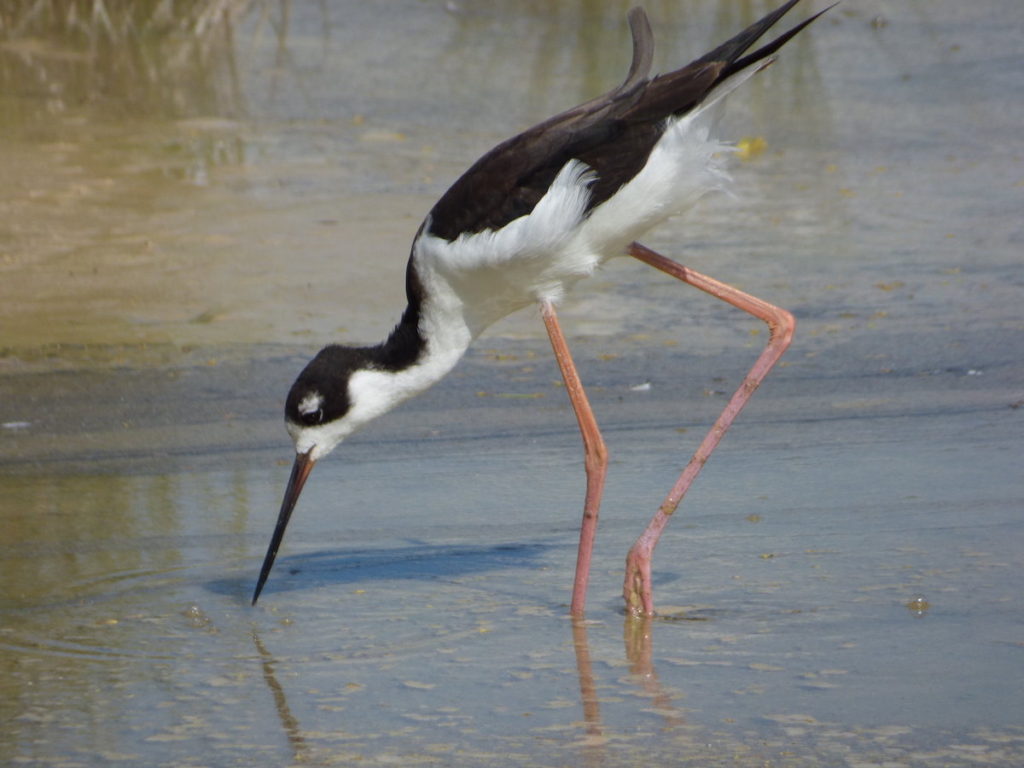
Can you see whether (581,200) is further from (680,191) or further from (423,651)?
(423,651)

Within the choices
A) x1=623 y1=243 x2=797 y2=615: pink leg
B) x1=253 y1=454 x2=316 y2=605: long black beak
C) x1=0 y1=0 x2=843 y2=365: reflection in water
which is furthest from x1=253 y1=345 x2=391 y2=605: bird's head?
x1=0 y1=0 x2=843 y2=365: reflection in water

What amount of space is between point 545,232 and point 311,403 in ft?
2.52

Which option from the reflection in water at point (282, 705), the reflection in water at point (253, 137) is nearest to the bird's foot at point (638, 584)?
the reflection in water at point (282, 705)

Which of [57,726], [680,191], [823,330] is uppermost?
[680,191]

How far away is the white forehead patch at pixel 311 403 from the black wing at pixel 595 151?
20.9 inches

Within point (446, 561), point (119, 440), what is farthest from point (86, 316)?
point (446, 561)

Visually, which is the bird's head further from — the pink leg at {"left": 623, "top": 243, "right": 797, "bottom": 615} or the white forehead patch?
the pink leg at {"left": 623, "top": 243, "right": 797, "bottom": 615}

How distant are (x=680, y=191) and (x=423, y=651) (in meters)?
1.54

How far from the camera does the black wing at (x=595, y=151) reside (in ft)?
14.3

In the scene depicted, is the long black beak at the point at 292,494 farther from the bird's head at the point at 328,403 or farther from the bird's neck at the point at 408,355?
the bird's neck at the point at 408,355

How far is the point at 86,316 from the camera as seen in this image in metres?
6.93

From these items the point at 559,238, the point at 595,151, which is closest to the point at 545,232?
the point at 559,238

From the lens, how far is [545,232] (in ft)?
14.5

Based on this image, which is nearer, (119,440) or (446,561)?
(446,561)
